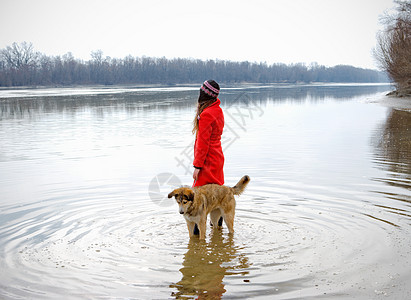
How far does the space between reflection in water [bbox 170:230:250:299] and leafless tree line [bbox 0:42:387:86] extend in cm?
12560

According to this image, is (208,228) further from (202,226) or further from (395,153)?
(395,153)

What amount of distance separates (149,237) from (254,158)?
279 inches

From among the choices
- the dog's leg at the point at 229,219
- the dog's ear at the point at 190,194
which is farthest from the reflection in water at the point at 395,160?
the dog's ear at the point at 190,194

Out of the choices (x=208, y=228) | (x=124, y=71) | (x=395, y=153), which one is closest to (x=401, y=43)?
(x=395, y=153)

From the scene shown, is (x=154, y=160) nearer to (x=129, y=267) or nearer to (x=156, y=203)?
(x=156, y=203)

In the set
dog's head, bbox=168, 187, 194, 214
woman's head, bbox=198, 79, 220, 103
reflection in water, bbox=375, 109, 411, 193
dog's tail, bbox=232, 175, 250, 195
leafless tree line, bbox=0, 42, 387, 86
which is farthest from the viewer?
leafless tree line, bbox=0, 42, 387, 86

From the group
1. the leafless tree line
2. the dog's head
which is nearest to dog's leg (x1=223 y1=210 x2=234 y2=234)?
the dog's head

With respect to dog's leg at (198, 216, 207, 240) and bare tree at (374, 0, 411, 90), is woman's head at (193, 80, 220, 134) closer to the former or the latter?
dog's leg at (198, 216, 207, 240)

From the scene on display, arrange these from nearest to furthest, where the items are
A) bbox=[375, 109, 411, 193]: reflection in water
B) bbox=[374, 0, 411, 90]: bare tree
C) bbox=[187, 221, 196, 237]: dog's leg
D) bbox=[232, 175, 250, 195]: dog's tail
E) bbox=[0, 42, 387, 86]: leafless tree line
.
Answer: bbox=[187, 221, 196, 237]: dog's leg, bbox=[232, 175, 250, 195]: dog's tail, bbox=[375, 109, 411, 193]: reflection in water, bbox=[374, 0, 411, 90]: bare tree, bbox=[0, 42, 387, 86]: leafless tree line

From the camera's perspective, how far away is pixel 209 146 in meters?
6.44

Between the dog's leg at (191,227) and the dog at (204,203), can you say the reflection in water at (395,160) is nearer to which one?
the dog at (204,203)

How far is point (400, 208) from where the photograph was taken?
7.73m

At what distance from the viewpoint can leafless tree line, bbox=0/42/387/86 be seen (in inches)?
5172

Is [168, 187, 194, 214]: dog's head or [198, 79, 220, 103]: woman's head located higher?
[198, 79, 220, 103]: woman's head
